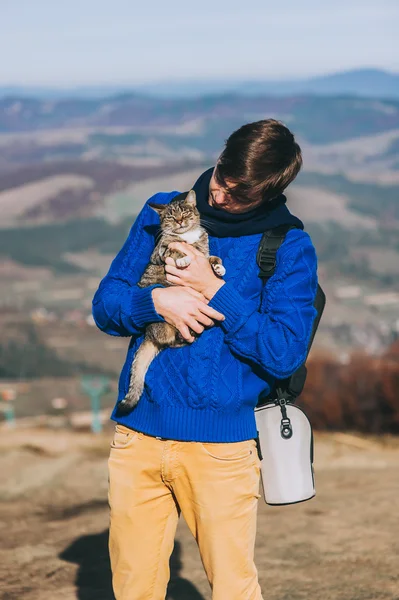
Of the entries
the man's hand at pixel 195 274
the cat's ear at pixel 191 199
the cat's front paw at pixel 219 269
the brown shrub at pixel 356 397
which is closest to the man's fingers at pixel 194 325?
the man's hand at pixel 195 274

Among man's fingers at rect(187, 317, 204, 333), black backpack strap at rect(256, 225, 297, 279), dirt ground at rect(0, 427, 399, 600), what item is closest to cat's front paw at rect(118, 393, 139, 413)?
man's fingers at rect(187, 317, 204, 333)

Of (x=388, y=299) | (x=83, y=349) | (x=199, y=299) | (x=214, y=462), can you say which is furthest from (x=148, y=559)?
(x=388, y=299)

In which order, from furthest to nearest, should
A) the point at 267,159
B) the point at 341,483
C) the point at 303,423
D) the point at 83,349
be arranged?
the point at 83,349 < the point at 341,483 < the point at 303,423 < the point at 267,159

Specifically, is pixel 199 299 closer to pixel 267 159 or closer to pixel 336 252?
pixel 267 159

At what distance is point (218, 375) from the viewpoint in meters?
2.87

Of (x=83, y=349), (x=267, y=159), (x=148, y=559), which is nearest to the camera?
(x=267, y=159)

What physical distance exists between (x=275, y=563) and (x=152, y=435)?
355cm

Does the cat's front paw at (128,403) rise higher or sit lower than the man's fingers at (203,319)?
lower

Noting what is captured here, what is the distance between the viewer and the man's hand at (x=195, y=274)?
9.50ft

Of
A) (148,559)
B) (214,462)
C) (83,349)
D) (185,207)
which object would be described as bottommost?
(83,349)

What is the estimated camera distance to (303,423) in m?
3.21

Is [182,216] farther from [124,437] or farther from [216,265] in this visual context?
[124,437]

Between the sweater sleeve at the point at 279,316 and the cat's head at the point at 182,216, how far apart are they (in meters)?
0.36

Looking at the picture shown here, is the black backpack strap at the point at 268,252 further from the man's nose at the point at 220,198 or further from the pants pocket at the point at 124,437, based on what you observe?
the pants pocket at the point at 124,437
